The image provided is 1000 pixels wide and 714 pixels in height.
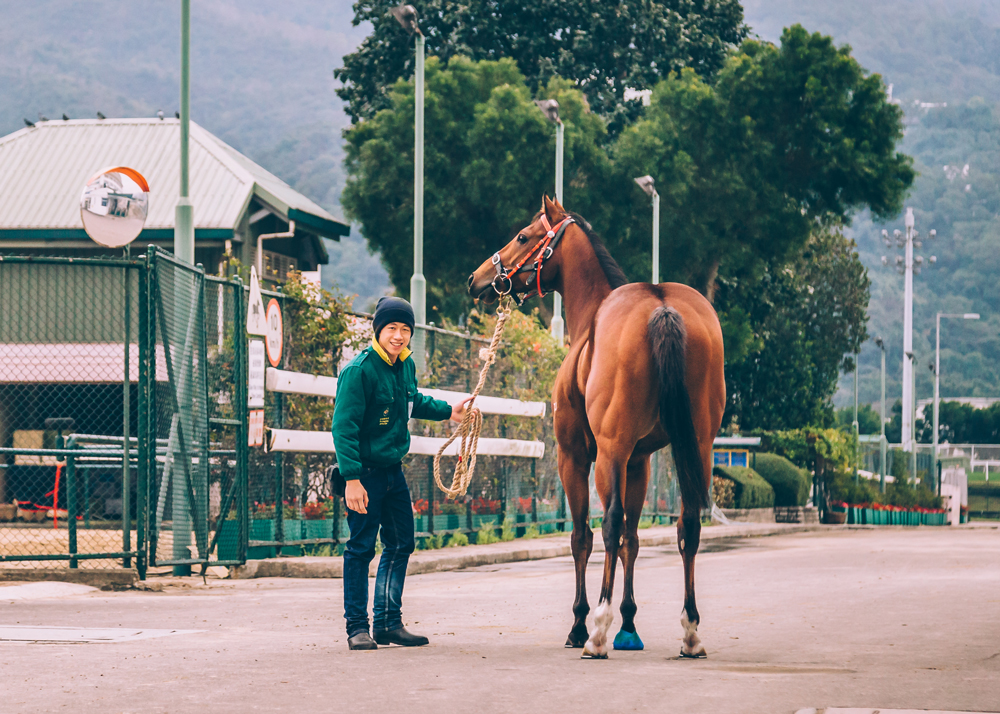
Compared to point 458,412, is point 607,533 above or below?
below

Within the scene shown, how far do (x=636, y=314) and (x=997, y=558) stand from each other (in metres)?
12.9

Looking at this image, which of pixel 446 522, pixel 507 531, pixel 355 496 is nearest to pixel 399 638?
pixel 355 496

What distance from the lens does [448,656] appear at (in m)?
7.54

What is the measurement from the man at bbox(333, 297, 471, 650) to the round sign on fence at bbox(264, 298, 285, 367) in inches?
218

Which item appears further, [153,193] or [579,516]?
[153,193]

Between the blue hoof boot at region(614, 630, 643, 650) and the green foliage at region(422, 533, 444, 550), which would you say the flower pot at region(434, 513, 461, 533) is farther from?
the blue hoof boot at region(614, 630, 643, 650)

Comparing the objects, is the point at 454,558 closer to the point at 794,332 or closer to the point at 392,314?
the point at 392,314

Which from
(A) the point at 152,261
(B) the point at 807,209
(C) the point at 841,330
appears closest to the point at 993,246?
(C) the point at 841,330

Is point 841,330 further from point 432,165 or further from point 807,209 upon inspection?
point 432,165

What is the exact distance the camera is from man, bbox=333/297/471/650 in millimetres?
7867

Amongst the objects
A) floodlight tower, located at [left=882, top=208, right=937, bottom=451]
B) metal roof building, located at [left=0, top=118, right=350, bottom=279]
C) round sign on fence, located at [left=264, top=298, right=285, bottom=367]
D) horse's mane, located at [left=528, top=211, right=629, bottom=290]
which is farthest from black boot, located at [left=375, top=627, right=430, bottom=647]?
floodlight tower, located at [left=882, top=208, right=937, bottom=451]

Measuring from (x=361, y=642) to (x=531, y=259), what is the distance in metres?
2.79

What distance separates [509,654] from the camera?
766 centimetres

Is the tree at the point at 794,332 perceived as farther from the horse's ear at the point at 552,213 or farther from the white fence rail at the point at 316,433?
the horse's ear at the point at 552,213
